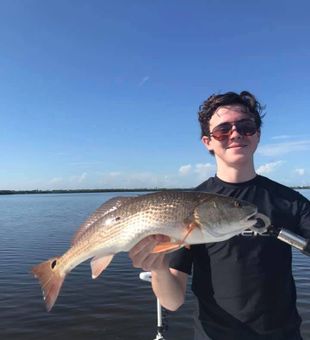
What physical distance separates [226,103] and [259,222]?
130 centimetres

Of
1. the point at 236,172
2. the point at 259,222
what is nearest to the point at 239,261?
the point at 259,222

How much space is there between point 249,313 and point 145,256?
0.98m

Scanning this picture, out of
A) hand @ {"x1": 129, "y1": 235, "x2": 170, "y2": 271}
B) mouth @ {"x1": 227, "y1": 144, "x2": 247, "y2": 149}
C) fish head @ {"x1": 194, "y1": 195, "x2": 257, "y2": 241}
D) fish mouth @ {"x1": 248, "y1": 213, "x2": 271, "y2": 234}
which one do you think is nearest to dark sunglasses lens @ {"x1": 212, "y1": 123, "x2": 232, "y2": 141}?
mouth @ {"x1": 227, "y1": 144, "x2": 247, "y2": 149}

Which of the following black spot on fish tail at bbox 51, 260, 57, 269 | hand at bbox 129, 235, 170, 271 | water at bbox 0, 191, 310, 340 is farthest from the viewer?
water at bbox 0, 191, 310, 340

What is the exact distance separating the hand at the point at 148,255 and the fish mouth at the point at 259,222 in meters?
0.70

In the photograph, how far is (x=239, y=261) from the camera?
3.48 m

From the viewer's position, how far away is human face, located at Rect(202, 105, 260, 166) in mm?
3709

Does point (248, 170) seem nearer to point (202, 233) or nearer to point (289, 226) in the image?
point (289, 226)

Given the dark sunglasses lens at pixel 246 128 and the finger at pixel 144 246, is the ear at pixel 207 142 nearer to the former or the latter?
the dark sunglasses lens at pixel 246 128

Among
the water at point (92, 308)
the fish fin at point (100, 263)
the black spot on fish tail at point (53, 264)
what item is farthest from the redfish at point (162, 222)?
the water at point (92, 308)

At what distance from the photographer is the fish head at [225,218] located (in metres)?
3.24

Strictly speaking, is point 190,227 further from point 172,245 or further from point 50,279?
point 50,279

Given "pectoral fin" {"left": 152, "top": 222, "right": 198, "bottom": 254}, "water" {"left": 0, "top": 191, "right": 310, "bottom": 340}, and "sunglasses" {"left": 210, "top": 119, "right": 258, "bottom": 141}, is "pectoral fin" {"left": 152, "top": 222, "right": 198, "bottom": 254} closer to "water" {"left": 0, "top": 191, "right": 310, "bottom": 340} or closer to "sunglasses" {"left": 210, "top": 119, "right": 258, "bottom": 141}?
"sunglasses" {"left": 210, "top": 119, "right": 258, "bottom": 141}

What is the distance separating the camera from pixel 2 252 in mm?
23578
